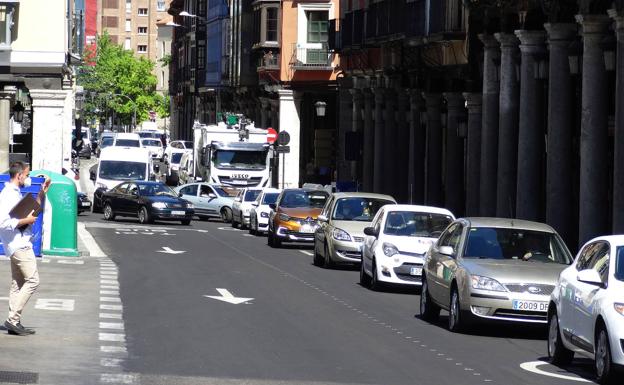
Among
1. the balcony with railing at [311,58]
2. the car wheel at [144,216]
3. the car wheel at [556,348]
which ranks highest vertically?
the balcony with railing at [311,58]

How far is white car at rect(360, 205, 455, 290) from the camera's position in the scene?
28359 mm

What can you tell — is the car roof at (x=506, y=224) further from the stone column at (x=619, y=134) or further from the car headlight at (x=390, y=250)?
the stone column at (x=619, y=134)

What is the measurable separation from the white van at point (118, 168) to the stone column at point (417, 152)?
52.0 feet

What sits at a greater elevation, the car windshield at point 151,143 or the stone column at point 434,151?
the stone column at point 434,151

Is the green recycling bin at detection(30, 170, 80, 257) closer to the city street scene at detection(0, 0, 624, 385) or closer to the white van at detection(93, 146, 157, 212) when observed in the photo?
the city street scene at detection(0, 0, 624, 385)

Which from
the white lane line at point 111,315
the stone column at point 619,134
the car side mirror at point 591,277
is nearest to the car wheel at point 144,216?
the stone column at point 619,134

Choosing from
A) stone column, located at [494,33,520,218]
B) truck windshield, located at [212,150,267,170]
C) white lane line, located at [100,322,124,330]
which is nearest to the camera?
white lane line, located at [100,322,124,330]

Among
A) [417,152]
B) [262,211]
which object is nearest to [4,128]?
[262,211]

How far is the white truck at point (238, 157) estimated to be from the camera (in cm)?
6594

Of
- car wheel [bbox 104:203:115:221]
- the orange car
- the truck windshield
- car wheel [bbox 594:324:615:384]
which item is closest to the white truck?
the truck windshield

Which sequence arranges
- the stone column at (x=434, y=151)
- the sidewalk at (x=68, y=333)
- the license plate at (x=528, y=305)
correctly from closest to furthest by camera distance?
the sidewalk at (x=68, y=333)
the license plate at (x=528, y=305)
the stone column at (x=434, y=151)

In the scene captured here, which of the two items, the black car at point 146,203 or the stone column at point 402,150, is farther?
the black car at point 146,203

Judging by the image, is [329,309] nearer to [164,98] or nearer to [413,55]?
[413,55]

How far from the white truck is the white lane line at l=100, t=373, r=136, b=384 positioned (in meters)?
50.3
